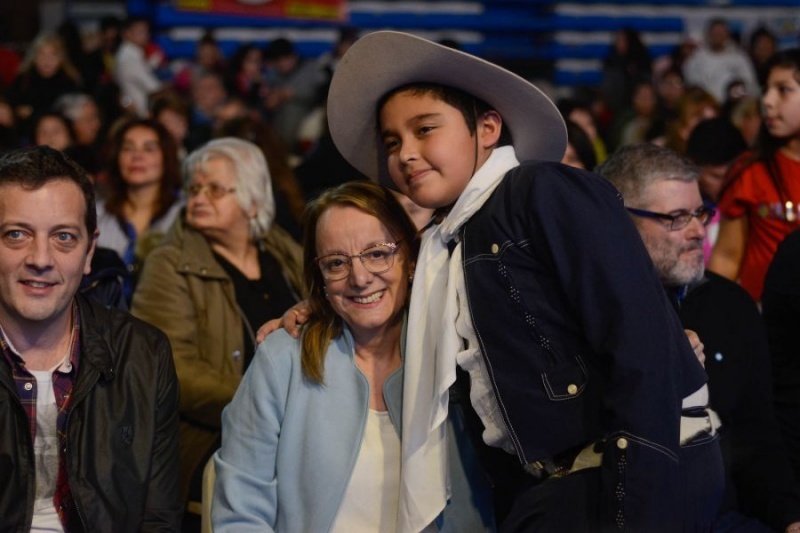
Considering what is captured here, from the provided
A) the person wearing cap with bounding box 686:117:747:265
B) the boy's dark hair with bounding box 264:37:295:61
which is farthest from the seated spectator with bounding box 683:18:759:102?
the person wearing cap with bounding box 686:117:747:265

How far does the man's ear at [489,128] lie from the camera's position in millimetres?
2867

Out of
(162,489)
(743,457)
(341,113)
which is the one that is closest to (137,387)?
(162,489)

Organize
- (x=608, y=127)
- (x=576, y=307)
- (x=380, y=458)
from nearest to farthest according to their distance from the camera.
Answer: (x=576, y=307) → (x=380, y=458) → (x=608, y=127)

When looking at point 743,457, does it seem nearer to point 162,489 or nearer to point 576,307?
point 576,307

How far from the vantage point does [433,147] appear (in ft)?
8.99

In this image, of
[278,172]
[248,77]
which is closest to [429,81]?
[278,172]

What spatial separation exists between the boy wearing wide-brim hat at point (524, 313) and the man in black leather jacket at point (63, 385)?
73 centimetres

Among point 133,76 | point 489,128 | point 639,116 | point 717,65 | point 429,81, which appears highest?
point 717,65

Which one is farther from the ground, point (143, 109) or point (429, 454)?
point (143, 109)

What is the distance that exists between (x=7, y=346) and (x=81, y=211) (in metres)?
0.39

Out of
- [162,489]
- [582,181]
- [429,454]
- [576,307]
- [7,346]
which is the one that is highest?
[582,181]

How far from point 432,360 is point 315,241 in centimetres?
53

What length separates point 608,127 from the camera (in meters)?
10.9

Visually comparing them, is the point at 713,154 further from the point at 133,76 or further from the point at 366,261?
the point at 133,76
